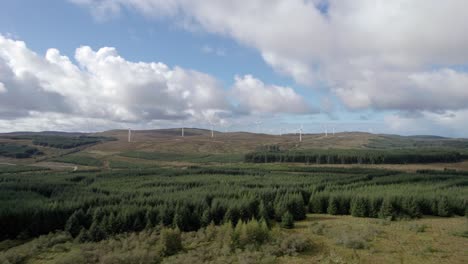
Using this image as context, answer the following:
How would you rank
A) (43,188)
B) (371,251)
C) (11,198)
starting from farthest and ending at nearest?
(43,188), (11,198), (371,251)

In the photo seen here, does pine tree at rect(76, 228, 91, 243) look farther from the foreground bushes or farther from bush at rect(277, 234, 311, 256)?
bush at rect(277, 234, 311, 256)

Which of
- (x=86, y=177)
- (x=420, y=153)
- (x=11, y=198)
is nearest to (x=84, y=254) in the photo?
(x=11, y=198)

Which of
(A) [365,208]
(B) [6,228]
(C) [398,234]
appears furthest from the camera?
(A) [365,208]

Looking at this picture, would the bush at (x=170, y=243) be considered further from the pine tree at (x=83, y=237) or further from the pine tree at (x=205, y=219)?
the pine tree at (x=205, y=219)

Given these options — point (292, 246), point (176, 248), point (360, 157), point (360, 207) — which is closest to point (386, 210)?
point (360, 207)

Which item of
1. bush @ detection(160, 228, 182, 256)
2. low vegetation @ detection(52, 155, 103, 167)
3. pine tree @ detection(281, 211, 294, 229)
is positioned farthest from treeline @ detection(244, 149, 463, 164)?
bush @ detection(160, 228, 182, 256)

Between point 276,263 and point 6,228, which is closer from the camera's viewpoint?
point 276,263

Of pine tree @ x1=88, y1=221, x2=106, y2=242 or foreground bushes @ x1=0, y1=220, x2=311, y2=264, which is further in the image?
pine tree @ x1=88, y1=221, x2=106, y2=242

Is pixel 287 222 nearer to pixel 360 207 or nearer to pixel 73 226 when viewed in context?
pixel 360 207

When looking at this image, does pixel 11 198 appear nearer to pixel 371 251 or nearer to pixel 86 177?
pixel 86 177
